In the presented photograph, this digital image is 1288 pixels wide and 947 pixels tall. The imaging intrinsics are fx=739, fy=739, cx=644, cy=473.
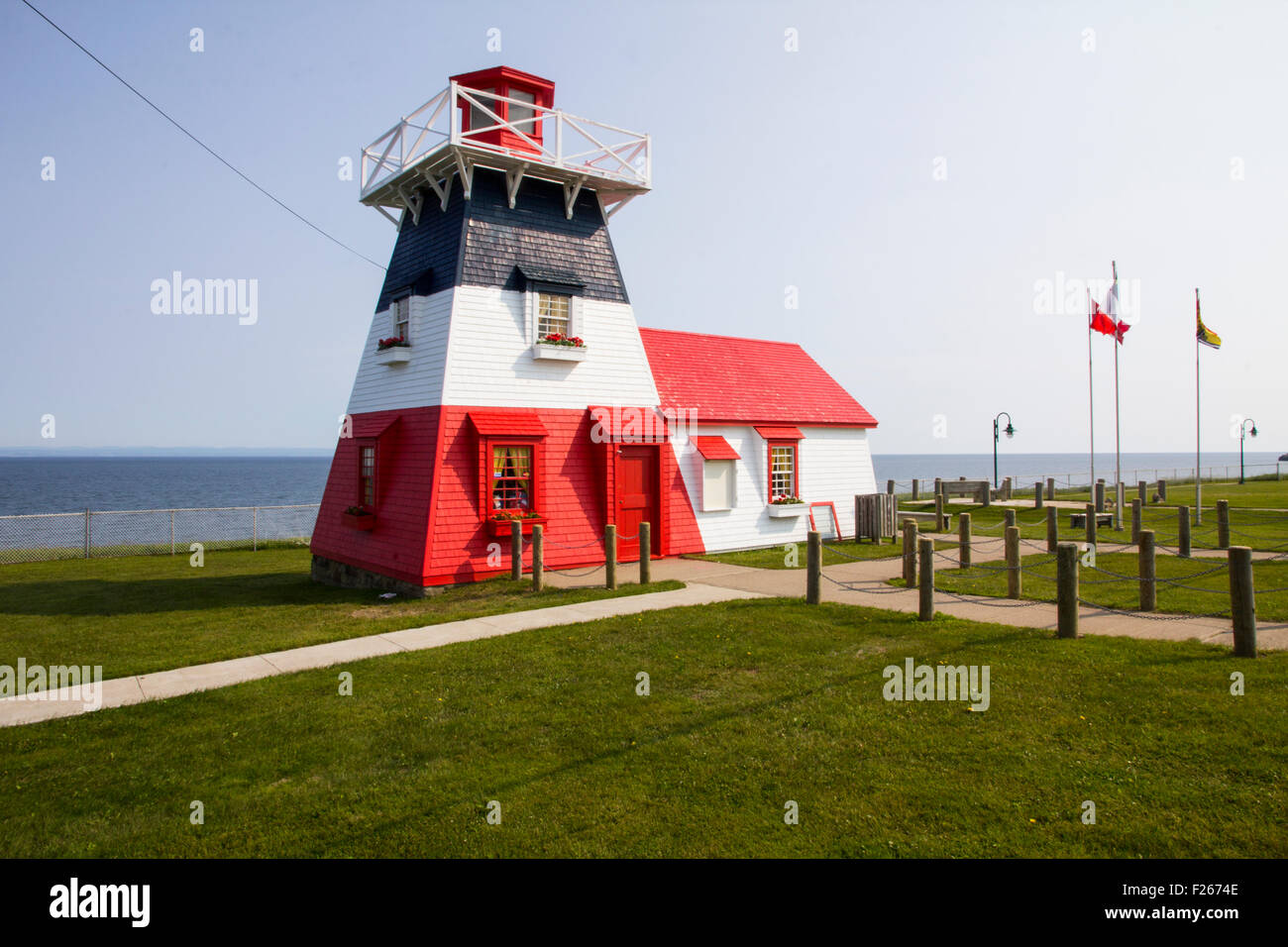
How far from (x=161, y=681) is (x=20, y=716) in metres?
1.37

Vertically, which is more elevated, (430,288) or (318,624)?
(430,288)

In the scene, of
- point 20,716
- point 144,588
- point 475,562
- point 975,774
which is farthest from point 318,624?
point 975,774

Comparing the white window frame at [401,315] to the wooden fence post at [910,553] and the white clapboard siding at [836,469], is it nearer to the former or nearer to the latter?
the wooden fence post at [910,553]

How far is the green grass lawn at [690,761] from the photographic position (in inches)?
199

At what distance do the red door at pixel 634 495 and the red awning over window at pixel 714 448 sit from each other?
1597 mm

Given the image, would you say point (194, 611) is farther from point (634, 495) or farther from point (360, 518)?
point (634, 495)

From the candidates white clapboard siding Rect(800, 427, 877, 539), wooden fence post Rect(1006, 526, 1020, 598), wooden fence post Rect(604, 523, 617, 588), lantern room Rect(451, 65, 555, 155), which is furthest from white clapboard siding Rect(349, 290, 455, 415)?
white clapboard siding Rect(800, 427, 877, 539)

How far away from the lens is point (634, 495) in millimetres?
17891

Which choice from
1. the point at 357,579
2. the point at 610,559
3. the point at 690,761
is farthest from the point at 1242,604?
the point at 357,579

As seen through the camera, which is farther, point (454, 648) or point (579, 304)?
point (579, 304)

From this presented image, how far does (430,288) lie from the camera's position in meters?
16.2
